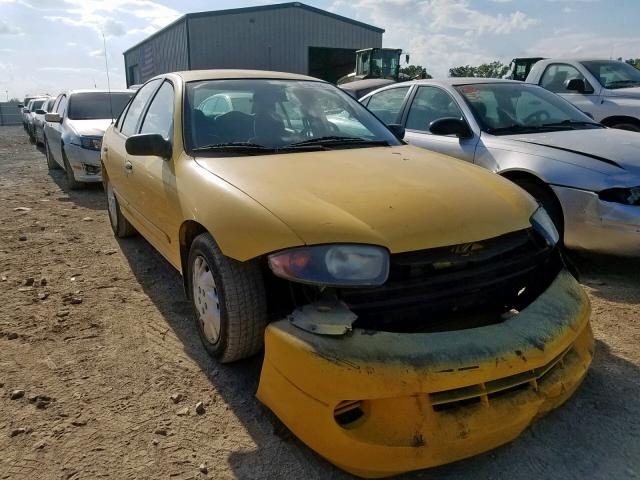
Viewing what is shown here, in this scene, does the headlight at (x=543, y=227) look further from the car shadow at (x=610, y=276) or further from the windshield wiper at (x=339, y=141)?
the car shadow at (x=610, y=276)

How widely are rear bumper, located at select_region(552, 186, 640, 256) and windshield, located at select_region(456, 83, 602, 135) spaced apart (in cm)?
108

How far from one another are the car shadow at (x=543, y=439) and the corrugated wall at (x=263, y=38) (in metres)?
25.9

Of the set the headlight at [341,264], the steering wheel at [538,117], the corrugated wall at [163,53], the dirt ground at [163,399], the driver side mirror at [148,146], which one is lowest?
the dirt ground at [163,399]

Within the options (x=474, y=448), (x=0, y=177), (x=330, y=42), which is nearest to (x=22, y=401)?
(x=474, y=448)

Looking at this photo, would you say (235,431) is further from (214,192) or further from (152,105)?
(152,105)

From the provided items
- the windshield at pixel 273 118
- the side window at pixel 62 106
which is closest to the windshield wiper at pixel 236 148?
the windshield at pixel 273 118

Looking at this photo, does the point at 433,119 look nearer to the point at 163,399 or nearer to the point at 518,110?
the point at 518,110

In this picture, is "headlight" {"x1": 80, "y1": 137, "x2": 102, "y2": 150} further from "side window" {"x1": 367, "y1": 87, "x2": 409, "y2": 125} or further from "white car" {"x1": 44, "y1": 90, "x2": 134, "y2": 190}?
"side window" {"x1": 367, "y1": 87, "x2": 409, "y2": 125}

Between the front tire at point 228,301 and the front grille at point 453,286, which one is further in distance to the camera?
the front tire at point 228,301

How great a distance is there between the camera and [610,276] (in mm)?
3760

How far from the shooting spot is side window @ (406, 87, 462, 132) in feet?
16.0

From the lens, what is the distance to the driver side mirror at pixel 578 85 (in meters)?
7.19

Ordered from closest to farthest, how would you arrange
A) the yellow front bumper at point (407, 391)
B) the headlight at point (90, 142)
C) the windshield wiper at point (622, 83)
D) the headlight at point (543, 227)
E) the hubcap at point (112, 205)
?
the yellow front bumper at point (407, 391)
the headlight at point (543, 227)
the hubcap at point (112, 205)
the headlight at point (90, 142)
the windshield wiper at point (622, 83)

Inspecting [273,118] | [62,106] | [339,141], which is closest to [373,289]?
[339,141]
